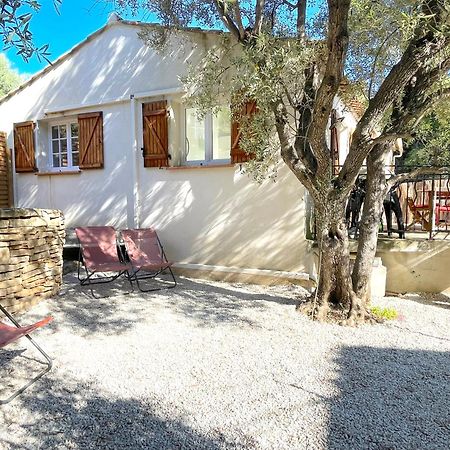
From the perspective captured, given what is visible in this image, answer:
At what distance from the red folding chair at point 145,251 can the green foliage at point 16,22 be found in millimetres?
4331

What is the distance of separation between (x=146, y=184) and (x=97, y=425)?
532cm

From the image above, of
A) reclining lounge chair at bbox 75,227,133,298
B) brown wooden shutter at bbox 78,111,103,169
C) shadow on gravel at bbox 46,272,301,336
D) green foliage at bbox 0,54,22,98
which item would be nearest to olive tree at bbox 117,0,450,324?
shadow on gravel at bbox 46,272,301,336

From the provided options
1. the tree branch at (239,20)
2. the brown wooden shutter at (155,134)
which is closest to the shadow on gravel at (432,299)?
the tree branch at (239,20)

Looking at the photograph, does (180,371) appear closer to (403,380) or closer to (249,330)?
(249,330)

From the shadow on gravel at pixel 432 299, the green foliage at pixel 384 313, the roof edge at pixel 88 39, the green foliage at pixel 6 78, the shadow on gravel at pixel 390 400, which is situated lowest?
the shadow on gravel at pixel 432 299

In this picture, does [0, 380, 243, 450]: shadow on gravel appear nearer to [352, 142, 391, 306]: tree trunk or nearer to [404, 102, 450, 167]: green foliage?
[352, 142, 391, 306]: tree trunk

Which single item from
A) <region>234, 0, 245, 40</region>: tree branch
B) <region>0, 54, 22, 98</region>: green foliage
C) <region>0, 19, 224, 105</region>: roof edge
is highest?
<region>0, 54, 22, 98</region>: green foliage

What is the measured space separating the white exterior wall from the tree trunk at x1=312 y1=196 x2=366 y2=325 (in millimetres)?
1277

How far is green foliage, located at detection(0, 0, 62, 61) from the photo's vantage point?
1858 mm

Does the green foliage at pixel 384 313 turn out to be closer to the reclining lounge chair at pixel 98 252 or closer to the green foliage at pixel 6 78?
the reclining lounge chair at pixel 98 252

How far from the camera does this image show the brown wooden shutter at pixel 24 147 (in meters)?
8.84

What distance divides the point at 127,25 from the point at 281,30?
3841 millimetres

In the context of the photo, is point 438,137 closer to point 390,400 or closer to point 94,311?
point 390,400

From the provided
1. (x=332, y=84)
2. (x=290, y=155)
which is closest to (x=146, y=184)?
(x=290, y=155)
